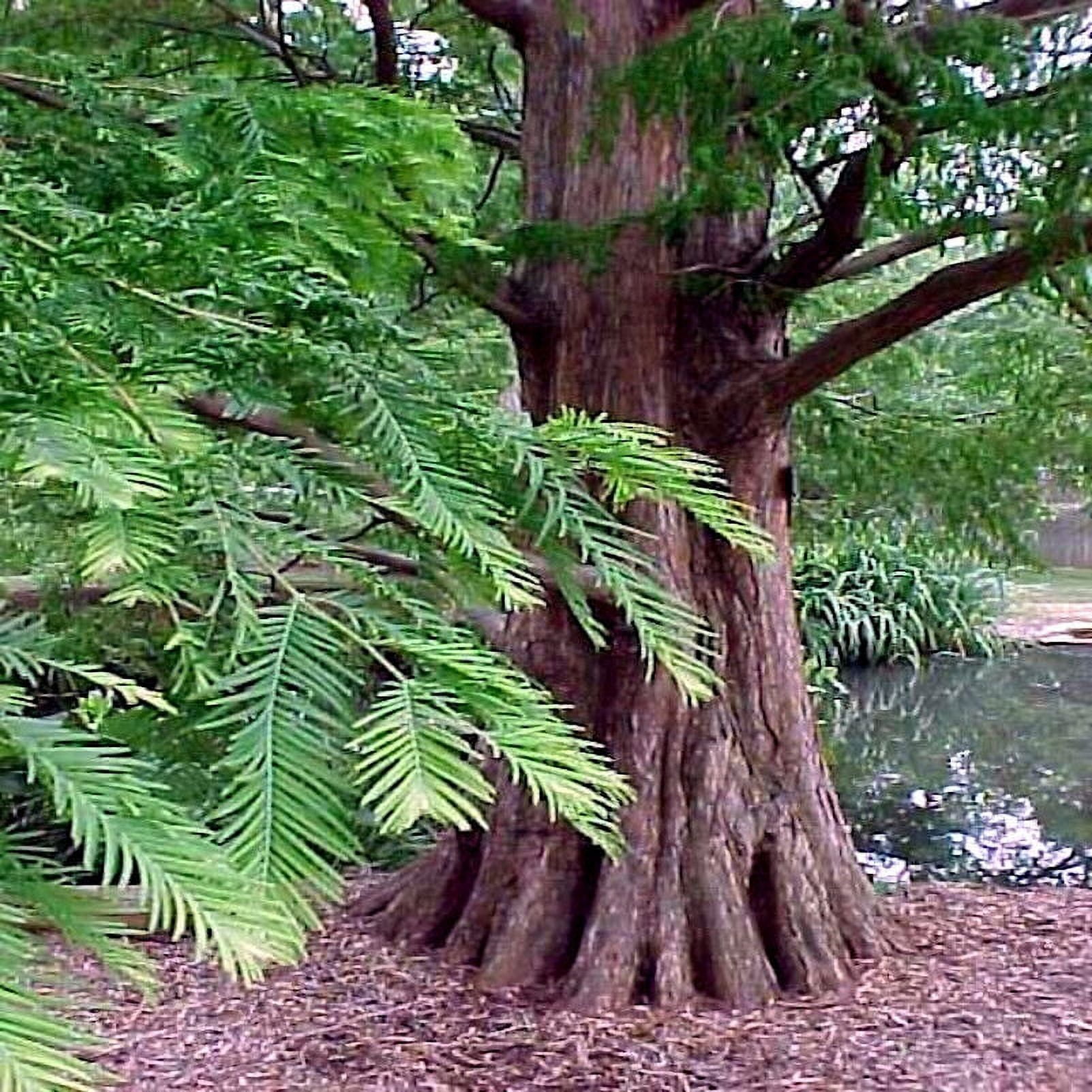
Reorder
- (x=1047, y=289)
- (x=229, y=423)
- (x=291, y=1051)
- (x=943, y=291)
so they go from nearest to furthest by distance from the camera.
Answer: (x=229, y=423) → (x=1047, y=289) → (x=943, y=291) → (x=291, y=1051)

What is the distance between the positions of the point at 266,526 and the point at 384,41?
2.55 meters

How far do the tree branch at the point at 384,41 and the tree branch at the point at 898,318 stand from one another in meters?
1.02

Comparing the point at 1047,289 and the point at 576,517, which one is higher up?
the point at 1047,289

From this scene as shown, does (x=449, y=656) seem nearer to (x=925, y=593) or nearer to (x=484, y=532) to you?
(x=484, y=532)

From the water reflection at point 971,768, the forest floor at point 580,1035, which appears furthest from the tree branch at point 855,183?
the water reflection at point 971,768

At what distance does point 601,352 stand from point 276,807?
250 centimetres

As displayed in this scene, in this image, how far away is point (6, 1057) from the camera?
0.50 metres

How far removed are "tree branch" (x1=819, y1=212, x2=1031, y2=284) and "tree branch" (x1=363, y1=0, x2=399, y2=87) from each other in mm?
1065

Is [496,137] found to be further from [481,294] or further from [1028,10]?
[1028,10]

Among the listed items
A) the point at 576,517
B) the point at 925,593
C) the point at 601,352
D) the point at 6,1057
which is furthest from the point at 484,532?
the point at 925,593

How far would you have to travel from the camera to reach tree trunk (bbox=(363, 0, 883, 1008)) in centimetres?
301

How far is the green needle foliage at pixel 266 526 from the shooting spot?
61 cm

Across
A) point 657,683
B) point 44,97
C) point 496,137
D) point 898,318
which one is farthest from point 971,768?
point 44,97

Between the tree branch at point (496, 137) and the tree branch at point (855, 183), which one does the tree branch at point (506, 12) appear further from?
the tree branch at point (855, 183)
